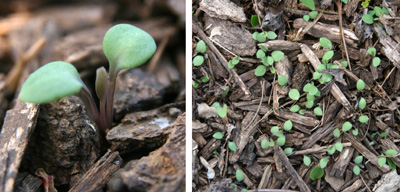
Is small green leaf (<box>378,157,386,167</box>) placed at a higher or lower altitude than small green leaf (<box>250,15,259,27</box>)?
lower

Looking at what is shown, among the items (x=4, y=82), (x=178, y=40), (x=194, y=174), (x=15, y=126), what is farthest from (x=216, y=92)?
(x=4, y=82)

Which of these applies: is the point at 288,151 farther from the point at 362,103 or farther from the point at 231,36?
the point at 231,36

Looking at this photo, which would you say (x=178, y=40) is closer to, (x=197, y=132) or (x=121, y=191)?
(x=197, y=132)

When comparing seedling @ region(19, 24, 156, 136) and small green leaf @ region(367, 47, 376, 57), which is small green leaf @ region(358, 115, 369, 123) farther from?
seedling @ region(19, 24, 156, 136)

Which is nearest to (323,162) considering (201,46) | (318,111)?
(318,111)

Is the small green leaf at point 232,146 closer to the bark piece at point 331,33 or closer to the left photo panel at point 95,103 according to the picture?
the left photo panel at point 95,103

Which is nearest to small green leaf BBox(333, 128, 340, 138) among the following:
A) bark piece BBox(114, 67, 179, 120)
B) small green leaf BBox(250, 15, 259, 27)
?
small green leaf BBox(250, 15, 259, 27)
